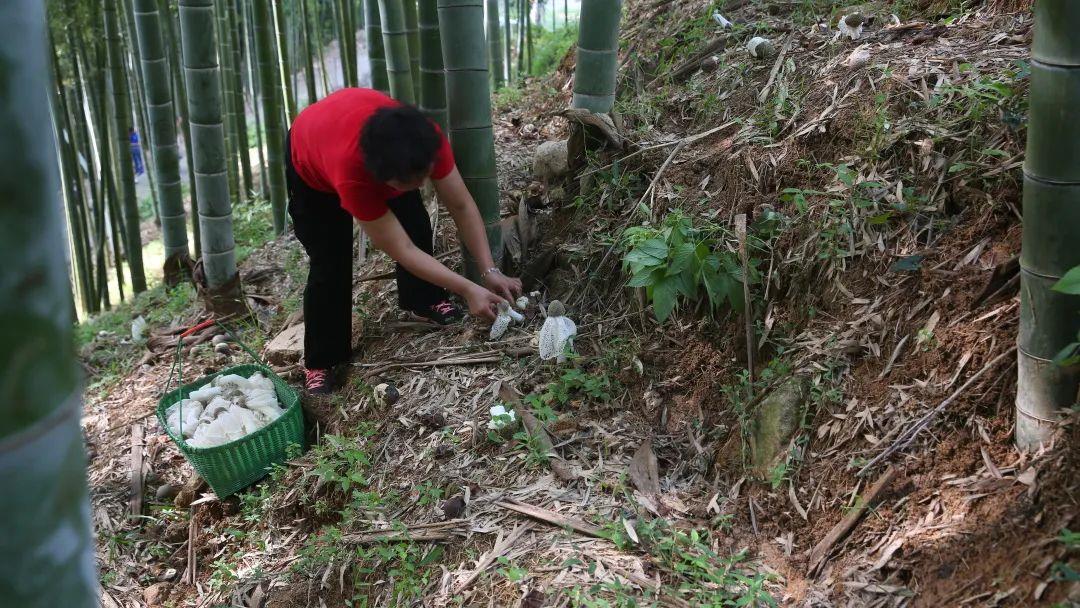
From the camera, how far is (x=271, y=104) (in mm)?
5555

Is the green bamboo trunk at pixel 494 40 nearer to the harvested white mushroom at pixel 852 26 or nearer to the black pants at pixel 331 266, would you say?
the black pants at pixel 331 266

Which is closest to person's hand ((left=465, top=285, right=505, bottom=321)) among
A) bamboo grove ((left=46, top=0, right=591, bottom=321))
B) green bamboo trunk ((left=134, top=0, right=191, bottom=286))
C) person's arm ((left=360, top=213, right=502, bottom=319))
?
person's arm ((left=360, top=213, right=502, bottom=319))

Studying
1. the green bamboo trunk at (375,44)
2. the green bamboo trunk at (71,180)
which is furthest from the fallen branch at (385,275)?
the green bamboo trunk at (71,180)

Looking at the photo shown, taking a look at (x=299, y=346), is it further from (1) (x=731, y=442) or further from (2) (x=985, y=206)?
(2) (x=985, y=206)

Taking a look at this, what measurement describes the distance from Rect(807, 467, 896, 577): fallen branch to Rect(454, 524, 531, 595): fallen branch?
752 mm

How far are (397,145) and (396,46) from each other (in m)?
1.94

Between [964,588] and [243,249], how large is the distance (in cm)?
555

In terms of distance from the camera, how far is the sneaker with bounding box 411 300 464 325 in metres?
3.37

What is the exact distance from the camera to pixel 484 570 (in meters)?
2.19

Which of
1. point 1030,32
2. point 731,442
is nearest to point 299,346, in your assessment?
point 731,442

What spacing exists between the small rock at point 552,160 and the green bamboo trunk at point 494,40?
161 inches

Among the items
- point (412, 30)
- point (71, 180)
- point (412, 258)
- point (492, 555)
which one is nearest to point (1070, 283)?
point (492, 555)

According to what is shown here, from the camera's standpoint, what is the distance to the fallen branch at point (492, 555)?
217 centimetres

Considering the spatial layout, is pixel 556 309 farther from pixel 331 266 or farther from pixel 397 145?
pixel 331 266
